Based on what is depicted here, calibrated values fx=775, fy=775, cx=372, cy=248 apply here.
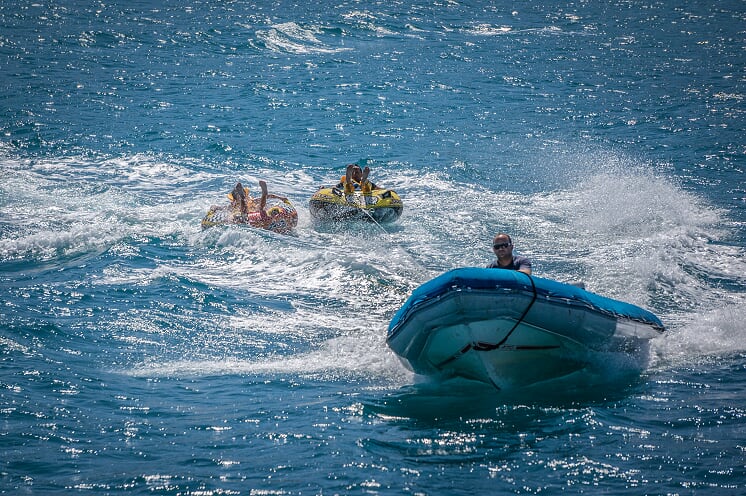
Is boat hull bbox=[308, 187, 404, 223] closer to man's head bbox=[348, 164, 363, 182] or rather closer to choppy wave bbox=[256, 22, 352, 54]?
man's head bbox=[348, 164, 363, 182]

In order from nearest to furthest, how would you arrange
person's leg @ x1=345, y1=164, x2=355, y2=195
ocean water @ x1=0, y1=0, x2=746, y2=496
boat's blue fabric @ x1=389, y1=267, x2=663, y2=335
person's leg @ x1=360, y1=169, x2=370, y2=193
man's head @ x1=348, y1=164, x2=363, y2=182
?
ocean water @ x1=0, y1=0, x2=746, y2=496
boat's blue fabric @ x1=389, y1=267, x2=663, y2=335
person's leg @ x1=345, y1=164, x2=355, y2=195
person's leg @ x1=360, y1=169, x2=370, y2=193
man's head @ x1=348, y1=164, x2=363, y2=182

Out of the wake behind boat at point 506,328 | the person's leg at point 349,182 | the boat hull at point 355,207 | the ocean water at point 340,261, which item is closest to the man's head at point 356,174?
the person's leg at point 349,182

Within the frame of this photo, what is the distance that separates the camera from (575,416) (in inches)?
272

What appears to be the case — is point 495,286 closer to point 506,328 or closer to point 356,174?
point 506,328

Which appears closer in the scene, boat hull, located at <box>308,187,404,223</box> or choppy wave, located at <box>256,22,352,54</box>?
boat hull, located at <box>308,187,404,223</box>

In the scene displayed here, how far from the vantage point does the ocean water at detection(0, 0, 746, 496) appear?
633cm

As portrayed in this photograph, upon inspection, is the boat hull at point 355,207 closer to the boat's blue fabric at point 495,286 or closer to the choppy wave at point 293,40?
the boat's blue fabric at point 495,286

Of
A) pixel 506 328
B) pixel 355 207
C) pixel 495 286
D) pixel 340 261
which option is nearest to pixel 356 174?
pixel 355 207

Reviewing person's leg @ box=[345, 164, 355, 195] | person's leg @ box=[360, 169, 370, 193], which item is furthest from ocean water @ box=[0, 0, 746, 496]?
person's leg @ box=[345, 164, 355, 195]

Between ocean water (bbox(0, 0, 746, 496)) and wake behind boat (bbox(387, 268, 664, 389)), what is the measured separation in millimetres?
299

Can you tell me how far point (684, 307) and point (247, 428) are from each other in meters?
5.97

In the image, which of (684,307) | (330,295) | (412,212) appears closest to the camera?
(684,307)

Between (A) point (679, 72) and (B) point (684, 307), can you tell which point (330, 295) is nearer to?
(B) point (684, 307)

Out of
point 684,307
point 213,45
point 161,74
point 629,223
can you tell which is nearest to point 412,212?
point 629,223
